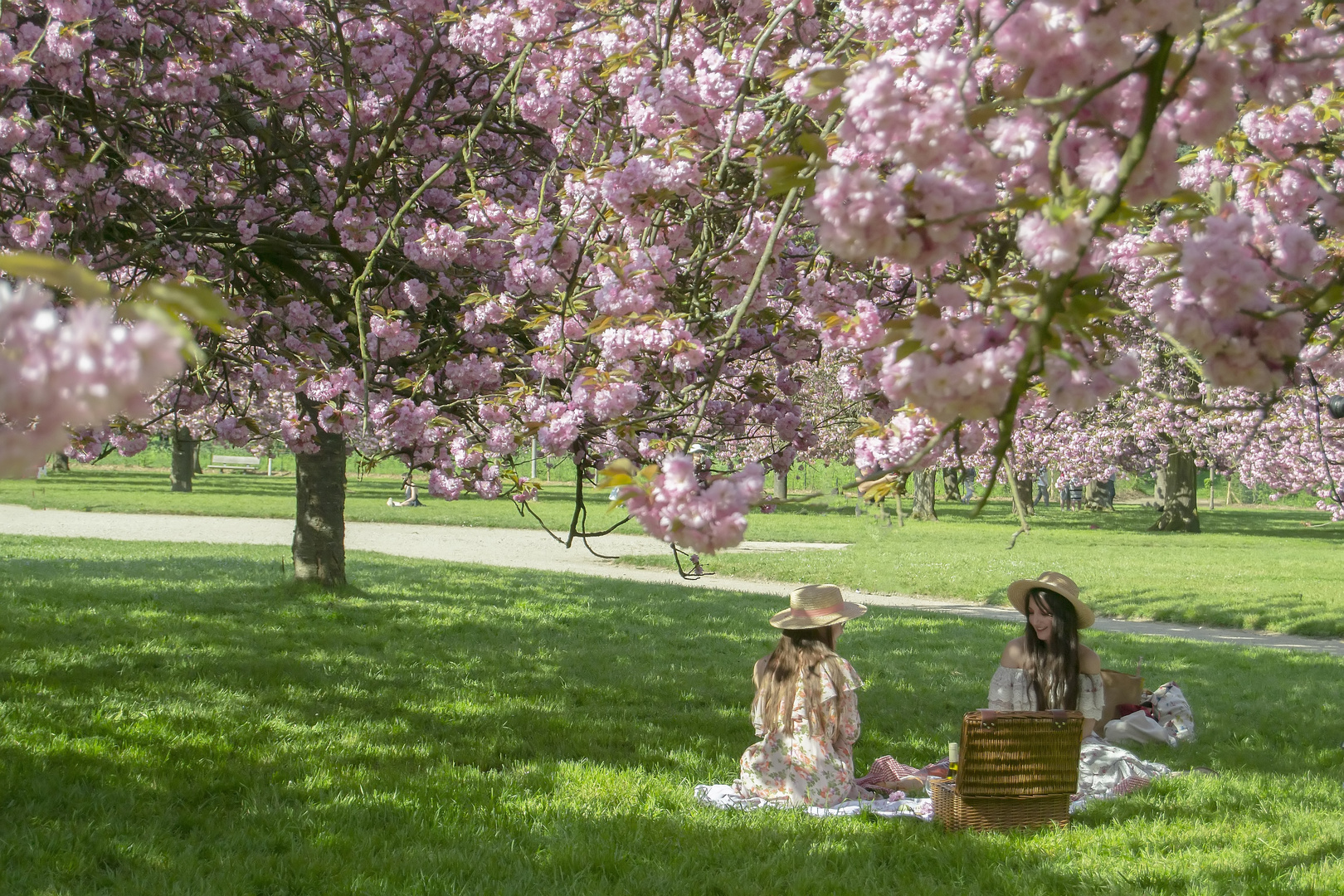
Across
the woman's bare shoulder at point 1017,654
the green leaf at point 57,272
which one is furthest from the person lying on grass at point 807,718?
the green leaf at point 57,272

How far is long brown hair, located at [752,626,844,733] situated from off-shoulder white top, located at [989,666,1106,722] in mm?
890

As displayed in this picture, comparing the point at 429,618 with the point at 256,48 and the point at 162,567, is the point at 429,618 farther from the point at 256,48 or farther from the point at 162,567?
the point at 256,48

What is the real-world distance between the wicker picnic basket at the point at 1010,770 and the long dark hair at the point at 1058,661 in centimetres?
59

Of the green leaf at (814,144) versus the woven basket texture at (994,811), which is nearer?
the green leaf at (814,144)

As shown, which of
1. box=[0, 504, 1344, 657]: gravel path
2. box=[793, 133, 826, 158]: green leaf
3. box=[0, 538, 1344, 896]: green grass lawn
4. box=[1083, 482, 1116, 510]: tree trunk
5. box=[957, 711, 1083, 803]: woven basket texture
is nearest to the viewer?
box=[793, 133, 826, 158]: green leaf

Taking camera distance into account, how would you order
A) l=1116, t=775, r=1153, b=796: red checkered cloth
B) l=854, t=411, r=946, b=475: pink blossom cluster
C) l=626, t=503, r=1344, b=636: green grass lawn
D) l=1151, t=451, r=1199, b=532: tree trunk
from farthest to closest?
A: 1. l=1151, t=451, r=1199, b=532: tree trunk
2. l=626, t=503, r=1344, b=636: green grass lawn
3. l=1116, t=775, r=1153, b=796: red checkered cloth
4. l=854, t=411, r=946, b=475: pink blossom cluster

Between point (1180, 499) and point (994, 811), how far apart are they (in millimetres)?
22126

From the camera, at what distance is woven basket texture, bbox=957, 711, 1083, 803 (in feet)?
15.0

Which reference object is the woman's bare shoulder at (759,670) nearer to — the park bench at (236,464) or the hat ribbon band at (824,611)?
the hat ribbon band at (824,611)

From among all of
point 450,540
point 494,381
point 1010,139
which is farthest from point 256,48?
point 450,540

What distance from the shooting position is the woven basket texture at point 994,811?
15.2 feet

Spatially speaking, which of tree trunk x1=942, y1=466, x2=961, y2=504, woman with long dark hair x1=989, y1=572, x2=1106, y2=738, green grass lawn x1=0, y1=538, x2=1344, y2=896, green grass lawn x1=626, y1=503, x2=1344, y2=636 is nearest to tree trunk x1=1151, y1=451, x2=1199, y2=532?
green grass lawn x1=626, y1=503, x2=1344, y2=636

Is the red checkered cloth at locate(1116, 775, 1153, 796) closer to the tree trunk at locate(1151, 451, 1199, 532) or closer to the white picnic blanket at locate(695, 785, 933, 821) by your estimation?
the white picnic blanket at locate(695, 785, 933, 821)

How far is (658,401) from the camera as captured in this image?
4332 millimetres
